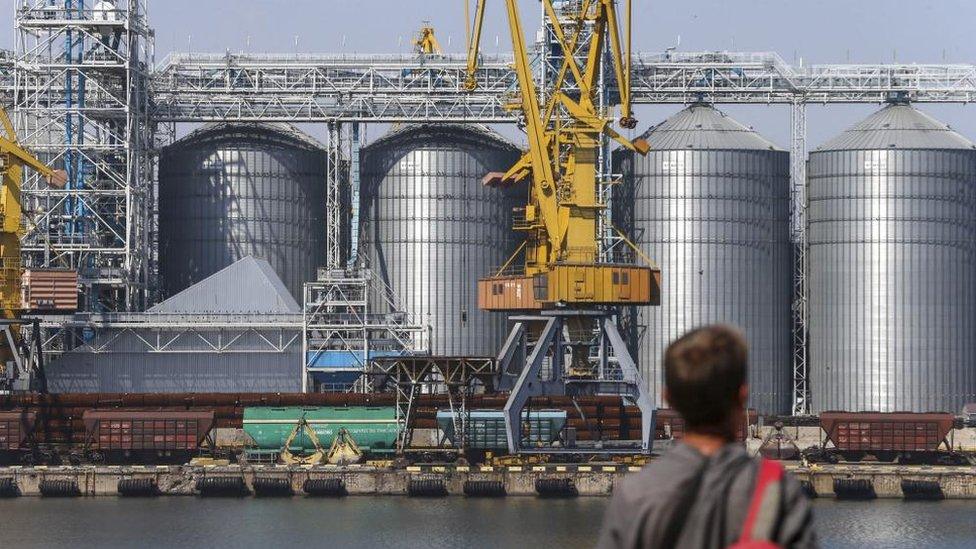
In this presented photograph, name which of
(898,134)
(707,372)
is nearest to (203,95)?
(898,134)

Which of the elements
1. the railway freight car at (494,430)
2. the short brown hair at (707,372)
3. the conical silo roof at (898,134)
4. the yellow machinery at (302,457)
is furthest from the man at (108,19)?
the short brown hair at (707,372)

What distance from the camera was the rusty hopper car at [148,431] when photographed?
327 ft

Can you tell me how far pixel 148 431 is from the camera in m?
99.5

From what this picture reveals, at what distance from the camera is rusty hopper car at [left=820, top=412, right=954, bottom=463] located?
332 ft

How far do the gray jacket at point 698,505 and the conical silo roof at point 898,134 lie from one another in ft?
406

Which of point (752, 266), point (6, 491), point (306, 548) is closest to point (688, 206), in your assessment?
point (752, 266)

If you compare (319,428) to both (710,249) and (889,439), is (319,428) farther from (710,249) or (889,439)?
(710,249)

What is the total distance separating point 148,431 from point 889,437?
38.2 metres

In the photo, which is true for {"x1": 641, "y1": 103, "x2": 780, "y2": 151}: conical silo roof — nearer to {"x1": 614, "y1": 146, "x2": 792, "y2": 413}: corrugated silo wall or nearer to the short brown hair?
{"x1": 614, "y1": 146, "x2": 792, "y2": 413}: corrugated silo wall

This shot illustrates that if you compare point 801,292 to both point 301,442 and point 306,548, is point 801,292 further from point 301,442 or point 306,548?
point 306,548

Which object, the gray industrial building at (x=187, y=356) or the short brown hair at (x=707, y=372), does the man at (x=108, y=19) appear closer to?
the gray industrial building at (x=187, y=356)

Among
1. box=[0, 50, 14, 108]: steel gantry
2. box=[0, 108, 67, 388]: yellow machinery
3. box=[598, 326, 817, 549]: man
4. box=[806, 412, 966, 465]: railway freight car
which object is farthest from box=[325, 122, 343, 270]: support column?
box=[598, 326, 817, 549]: man

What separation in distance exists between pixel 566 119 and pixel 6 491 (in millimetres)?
40627

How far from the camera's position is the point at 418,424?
104m
